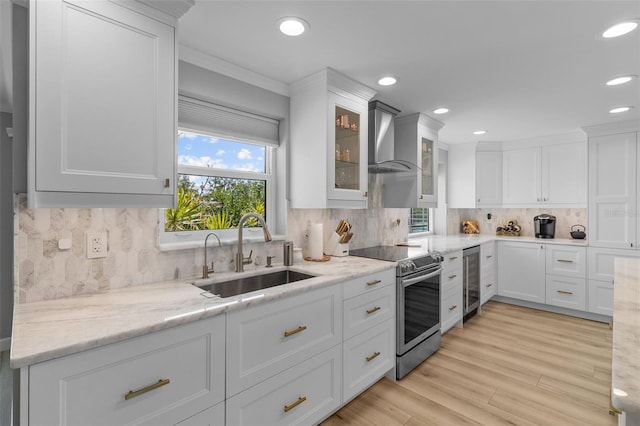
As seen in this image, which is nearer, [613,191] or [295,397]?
[295,397]

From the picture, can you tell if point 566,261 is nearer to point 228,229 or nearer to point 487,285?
point 487,285

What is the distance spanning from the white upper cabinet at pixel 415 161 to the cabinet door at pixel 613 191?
1975 millimetres

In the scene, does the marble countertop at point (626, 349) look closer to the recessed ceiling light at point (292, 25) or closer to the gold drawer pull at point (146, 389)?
the gold drawer pull at point (146, 389)

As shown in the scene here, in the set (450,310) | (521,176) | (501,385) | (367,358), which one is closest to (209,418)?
(367,358)

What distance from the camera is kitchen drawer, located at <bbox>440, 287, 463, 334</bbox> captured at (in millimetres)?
3096

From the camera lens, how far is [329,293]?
1.90m

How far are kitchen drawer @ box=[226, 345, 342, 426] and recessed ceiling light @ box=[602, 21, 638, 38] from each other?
241cm

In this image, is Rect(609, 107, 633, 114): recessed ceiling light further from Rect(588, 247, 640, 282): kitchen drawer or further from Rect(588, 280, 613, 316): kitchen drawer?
Rect(588, 280, 613, 316): kitchen drawer

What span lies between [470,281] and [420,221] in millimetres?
1337

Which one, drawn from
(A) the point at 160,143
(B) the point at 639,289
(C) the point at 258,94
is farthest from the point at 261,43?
(B) the point at 639,289

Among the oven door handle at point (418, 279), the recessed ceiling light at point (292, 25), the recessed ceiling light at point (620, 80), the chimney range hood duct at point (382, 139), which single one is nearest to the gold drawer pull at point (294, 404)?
the oven door handle at point (418, 279)

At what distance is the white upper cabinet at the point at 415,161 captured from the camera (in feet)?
10.9

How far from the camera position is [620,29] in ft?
5.72

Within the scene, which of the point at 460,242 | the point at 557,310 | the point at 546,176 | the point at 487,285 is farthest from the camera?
the point at 546,176
